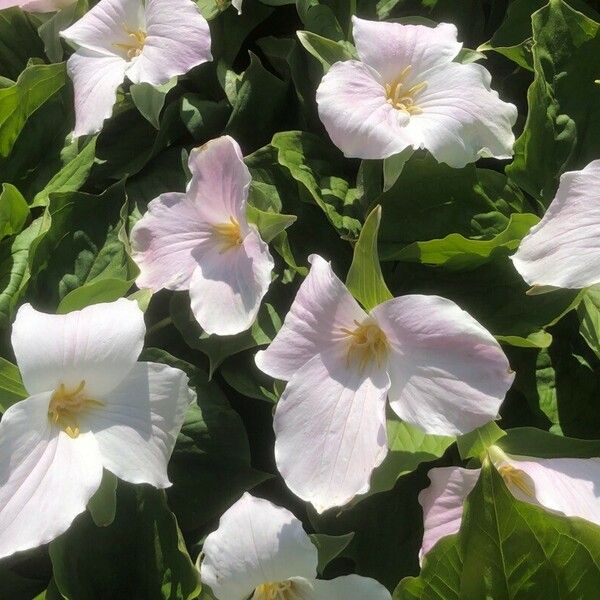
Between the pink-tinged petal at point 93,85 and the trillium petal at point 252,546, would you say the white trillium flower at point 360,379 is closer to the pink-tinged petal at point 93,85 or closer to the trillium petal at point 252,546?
the trillium petal at point 252,546

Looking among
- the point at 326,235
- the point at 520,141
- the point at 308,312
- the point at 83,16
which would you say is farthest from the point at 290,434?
the point at 83,16

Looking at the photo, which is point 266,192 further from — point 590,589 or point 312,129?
point 590,589

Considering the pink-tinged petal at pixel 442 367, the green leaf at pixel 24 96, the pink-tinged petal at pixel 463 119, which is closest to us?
the pink-tinged petal at pixel 442 367

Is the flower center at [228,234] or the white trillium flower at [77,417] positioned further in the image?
the flower center at [228,234]

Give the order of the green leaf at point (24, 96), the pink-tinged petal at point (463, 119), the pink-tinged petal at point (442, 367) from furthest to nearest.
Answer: the green leaf at point (24, 96), the pink-tinged petal at point (463, 119), the pink-tinged petal at point (442, 367)

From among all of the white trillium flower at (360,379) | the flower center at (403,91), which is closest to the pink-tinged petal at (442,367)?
the white trillium flower at (360,379)

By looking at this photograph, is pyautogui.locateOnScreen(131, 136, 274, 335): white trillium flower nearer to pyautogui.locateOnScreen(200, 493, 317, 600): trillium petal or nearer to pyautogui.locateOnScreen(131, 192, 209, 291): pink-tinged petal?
pyautogui.locateOnScreen(131, 192, 209, 291): pink-tinged petal
